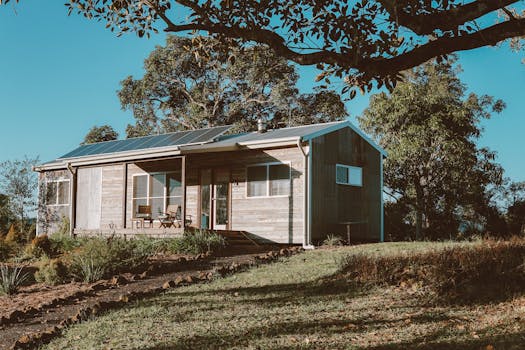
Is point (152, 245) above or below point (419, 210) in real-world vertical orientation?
below

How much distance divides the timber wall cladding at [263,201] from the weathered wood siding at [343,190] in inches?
20.5

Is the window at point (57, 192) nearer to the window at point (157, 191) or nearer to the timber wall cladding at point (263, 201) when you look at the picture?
the window at point (157, 191)

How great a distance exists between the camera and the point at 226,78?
34.8 meters

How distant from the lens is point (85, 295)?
997 centimetres

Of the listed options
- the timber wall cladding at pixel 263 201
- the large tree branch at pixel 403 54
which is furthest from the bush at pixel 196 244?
the large tree branch at pixel 403 54

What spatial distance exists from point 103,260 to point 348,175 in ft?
31.8

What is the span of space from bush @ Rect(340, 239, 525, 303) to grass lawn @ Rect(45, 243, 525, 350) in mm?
352

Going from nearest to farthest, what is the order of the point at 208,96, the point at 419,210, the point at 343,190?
the point at 343,190 < the point at 419,210 < the point at 208,96

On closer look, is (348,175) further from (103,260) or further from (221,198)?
(103,260)

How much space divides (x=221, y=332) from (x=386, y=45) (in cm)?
393

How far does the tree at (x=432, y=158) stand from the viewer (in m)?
23.1

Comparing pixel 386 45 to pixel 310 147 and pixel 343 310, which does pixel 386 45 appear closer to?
pixel 343 310

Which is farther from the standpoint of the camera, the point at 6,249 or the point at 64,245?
the point at 64,245

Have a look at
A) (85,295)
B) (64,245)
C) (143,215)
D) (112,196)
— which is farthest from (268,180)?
(85,295)
